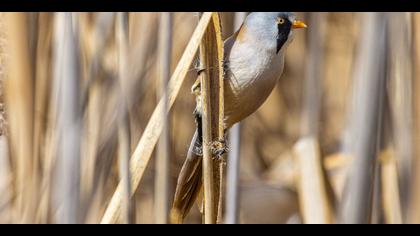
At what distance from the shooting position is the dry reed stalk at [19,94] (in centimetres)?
112

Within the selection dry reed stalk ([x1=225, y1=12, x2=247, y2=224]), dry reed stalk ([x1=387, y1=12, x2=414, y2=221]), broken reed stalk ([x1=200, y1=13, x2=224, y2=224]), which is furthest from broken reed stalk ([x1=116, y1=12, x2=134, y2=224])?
dry reed stalk ([x1=387, y1=12, x2=414, y2=221])

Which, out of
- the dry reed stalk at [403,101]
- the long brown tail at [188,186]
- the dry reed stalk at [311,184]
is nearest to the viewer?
the long brown tail at [188,186]

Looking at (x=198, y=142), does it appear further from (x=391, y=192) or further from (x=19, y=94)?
(x=391, y=192)

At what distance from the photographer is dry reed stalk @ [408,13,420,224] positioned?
1137 mm

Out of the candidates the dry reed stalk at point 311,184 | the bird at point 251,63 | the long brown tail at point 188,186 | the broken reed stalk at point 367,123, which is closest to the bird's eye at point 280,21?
the bird at point 251,63

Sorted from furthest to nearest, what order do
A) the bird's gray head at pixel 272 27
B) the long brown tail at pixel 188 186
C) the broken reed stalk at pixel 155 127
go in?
1. the bird's gray head at pixel 272 27
2. the long brown tail at pixel 188 186
3. the broken reed stalk at pixel 155 127

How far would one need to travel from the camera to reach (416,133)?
3.98ft

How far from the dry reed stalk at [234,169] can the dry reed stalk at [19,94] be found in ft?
1.24

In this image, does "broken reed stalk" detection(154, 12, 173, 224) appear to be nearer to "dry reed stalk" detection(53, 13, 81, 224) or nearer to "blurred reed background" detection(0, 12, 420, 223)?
"blurred reed background" detection(0, 12, 420, 223)

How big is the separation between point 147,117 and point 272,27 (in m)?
0.43

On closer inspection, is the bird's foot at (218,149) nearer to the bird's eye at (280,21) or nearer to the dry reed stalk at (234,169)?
the dry reed stalk at (234,169)
